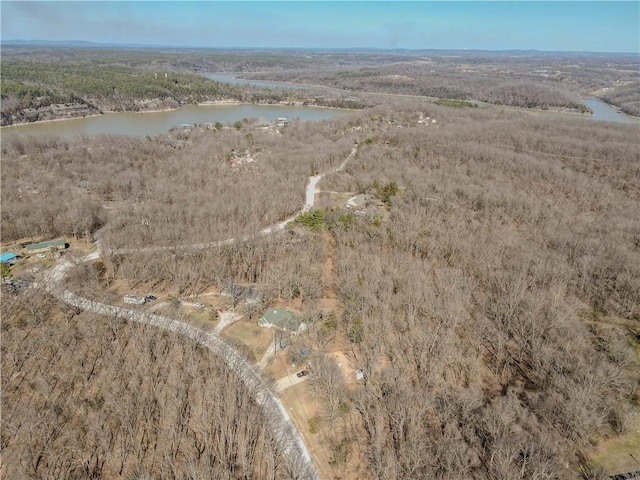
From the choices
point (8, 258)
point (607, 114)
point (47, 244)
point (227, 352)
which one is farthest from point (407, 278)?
point (607, 114)

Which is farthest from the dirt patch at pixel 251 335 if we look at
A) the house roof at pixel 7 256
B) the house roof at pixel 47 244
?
the house roof at pixel 7 256

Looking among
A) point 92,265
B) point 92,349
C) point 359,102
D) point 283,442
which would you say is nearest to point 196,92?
point 359,102

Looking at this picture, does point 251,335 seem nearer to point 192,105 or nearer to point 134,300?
point 134,300

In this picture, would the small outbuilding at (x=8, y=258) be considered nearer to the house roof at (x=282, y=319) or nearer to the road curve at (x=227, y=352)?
the road curve at (x=227, y=352)

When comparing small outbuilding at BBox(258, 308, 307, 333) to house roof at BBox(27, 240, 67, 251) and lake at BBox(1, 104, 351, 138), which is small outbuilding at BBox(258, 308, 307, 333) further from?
lake at BBox(1, 104, 351, 138)

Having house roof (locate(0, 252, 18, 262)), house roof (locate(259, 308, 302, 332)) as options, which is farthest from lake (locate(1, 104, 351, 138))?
house roof (locate(259, 308, 302, 332))

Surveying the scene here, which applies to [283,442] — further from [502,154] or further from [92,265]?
[502,154]
